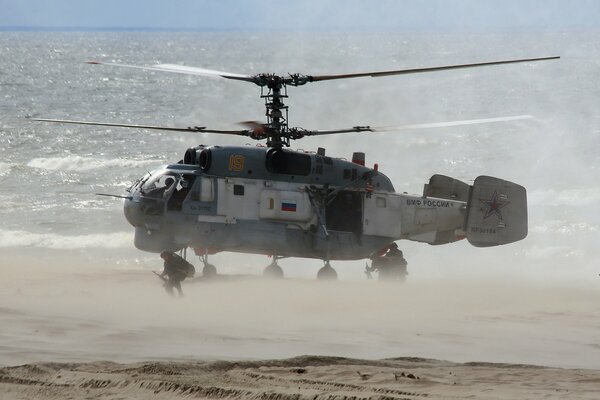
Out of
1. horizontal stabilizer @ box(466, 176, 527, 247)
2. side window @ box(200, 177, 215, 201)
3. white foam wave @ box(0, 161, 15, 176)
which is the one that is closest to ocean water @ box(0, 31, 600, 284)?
white foam wave @ box(0, 161, 15, 176)

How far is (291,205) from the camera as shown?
16781 millimetres

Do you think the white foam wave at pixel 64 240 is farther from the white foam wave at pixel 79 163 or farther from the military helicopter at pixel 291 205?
the white foam wave at pixel 79 163

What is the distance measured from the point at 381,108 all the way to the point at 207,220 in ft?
94.3

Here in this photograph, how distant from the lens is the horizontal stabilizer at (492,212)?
17.9 m

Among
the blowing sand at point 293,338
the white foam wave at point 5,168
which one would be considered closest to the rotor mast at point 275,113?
the blowing sand at point 293,338

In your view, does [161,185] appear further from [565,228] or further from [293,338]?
[565,228]

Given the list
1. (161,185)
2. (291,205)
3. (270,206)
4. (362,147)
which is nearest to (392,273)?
(291,205)

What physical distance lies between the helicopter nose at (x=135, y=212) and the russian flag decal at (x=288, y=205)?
2.15 meters

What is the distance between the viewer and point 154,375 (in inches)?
394

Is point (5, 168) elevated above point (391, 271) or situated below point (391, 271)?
above

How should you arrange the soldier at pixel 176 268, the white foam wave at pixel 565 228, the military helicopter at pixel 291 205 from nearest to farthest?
the soldier at pixel 176 268
the military helicopter at pixel 291 205
the white foam wave at pixel 565 228

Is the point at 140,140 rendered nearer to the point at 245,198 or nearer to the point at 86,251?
the point at 86,251

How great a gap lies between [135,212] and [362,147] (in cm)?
2176

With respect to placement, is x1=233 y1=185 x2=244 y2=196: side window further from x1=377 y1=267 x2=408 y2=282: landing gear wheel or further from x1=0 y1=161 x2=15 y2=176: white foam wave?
x1=0 y1=161 x2=15 y2=176: white foam wave
